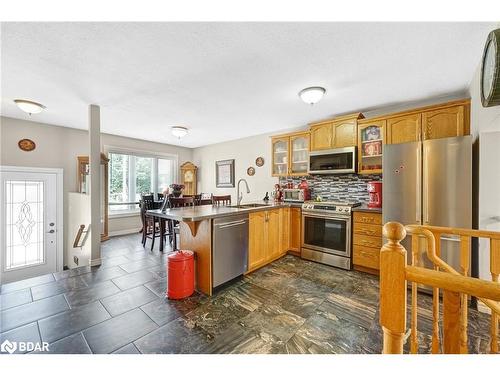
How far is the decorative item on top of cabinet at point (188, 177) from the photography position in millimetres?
6289

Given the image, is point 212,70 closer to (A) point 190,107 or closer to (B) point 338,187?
(A) point 190,107

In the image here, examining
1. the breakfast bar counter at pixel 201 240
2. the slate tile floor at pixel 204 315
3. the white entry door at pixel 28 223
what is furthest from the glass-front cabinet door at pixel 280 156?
the white entry door at pixel 28 223

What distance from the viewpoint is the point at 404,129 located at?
9.35 ft

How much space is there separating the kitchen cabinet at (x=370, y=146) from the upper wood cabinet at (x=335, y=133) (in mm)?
109

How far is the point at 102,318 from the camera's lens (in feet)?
6.21

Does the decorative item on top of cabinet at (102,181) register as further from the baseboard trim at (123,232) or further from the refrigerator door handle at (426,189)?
the refrigerator door handle at (426,189)

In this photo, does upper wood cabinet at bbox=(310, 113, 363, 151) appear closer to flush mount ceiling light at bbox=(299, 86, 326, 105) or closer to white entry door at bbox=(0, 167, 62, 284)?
flush mount ceiling light at bbox=(299, 86, 326, 105)

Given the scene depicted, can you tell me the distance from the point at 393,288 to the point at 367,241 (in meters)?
2.48

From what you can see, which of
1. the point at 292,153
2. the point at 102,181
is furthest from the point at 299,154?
the point at 102,181

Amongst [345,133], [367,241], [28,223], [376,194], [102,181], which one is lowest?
[367,241]

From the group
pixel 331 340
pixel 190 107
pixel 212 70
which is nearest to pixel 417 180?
pixel 331 340

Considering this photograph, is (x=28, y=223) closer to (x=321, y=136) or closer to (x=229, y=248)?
(x=229, y=248)

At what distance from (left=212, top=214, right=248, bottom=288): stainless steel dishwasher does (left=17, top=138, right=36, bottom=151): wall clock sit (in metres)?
4.27
